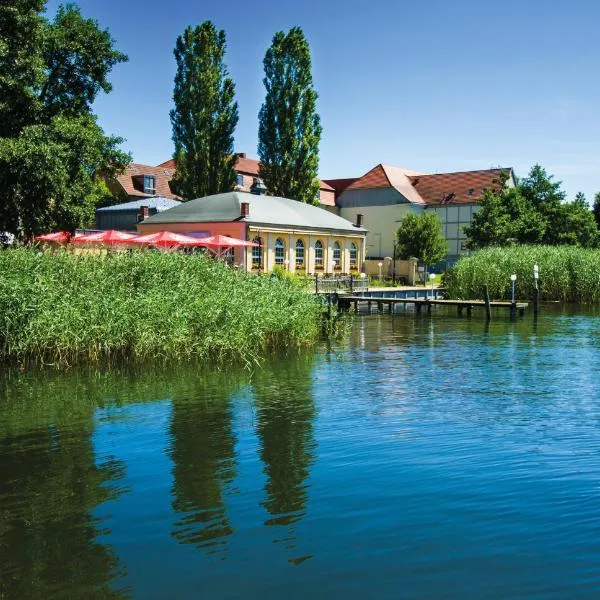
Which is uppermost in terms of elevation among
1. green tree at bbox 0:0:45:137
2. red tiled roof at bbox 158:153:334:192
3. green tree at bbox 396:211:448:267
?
red tiled roof at bbox 158:153:334:192

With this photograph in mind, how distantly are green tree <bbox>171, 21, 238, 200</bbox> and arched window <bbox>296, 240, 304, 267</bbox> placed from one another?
6.13 metres

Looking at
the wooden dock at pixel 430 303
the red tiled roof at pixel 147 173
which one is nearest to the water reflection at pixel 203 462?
the wooden dock at pixel 430 303

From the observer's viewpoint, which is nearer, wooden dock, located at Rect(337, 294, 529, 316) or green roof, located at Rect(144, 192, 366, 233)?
wooden dock, located at Rect(337, 294, 529, 316)

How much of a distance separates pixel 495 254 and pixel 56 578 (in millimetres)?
38029

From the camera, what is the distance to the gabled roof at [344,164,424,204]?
69.7m

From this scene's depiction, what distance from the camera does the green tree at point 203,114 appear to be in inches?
1857

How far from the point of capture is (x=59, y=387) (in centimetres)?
1561

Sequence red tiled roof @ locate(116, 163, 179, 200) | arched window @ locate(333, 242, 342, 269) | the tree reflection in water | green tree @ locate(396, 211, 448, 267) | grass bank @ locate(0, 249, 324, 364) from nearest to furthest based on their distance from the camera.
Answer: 1. the tree reflection in water
2. grass bank @ locate(0, 249, 324, 364)
3. arched window @ locate(333, 242, 342, 269)
4. green tree @ locate(396, 211, 448, 267)
5. red tiled roof @ locate(116, 163, 179, 200)

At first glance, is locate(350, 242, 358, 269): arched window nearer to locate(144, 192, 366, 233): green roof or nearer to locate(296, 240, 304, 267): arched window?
locate(144, 192, 366, 233): green roof

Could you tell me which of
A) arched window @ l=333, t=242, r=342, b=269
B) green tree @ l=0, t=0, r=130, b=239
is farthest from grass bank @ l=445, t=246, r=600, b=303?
green tree @ l=0, t=0, r=130, b=239

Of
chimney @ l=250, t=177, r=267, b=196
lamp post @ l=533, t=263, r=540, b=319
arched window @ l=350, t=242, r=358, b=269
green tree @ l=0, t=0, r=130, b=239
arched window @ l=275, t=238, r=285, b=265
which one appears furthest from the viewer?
arched window @ l=350, t=242, r=358, b=269

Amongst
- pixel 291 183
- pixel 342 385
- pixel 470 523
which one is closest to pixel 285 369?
pixel 342 385

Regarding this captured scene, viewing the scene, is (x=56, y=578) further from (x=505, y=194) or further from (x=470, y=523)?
(x=505, y=194)

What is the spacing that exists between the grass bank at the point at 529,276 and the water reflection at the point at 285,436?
24.0 m
